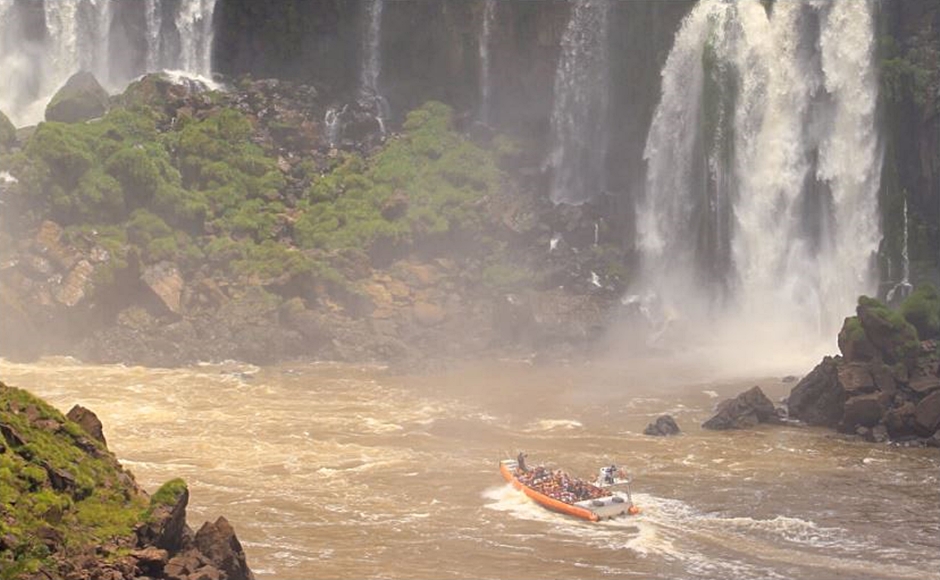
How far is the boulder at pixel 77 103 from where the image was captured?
86.2 meters

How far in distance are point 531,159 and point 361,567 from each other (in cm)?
4949

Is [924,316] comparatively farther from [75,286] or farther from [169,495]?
[75,286]

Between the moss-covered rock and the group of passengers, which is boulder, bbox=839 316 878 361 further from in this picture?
the moss-covered rock

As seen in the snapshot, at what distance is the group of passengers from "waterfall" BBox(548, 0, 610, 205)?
1524 inches

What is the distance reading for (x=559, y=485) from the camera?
48.3 metres

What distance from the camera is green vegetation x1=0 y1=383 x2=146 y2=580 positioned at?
31.7 m

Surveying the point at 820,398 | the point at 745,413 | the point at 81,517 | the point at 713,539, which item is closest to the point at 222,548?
the point at 81,517

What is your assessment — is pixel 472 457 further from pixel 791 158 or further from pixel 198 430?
pixel 791 158

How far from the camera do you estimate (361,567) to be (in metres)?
41.8

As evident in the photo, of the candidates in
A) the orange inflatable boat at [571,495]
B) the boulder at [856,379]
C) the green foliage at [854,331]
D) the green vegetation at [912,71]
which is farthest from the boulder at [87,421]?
the green vegetation at [912,71]

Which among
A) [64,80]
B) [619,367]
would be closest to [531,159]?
[619,367]

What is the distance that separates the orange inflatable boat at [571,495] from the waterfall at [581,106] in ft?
128

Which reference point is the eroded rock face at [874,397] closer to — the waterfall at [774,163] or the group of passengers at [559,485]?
the group of passengers at [559,485]

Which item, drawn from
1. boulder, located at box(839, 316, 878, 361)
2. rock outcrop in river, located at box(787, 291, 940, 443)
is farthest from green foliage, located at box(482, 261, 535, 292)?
boulder, located at box(839, 316, 878, 361)
